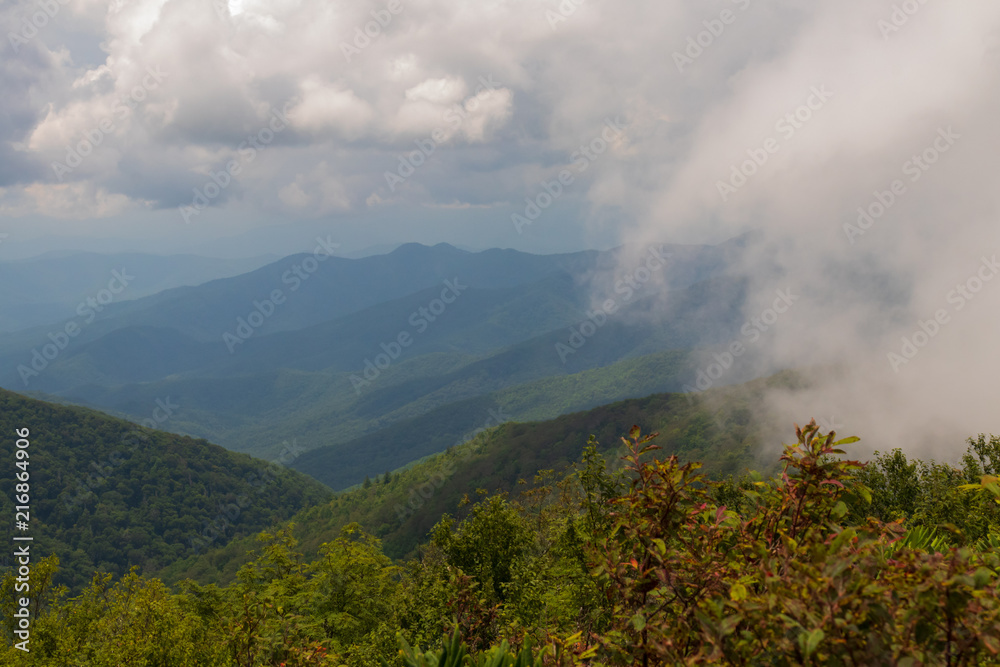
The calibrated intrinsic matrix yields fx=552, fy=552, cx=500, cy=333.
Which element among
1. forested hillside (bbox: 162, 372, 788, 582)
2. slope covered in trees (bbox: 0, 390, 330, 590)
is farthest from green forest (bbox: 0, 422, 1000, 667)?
slope covered in trees (bbox: 0, 390, 330, 590)

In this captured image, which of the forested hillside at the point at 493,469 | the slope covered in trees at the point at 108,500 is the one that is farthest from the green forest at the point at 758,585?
the slope covered in trees at the point at 108,500

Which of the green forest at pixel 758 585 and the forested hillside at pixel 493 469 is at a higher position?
the green forest at pixel 758 585

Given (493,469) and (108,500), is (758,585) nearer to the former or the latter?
(493,469)

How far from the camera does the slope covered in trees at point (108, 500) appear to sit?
516 ft

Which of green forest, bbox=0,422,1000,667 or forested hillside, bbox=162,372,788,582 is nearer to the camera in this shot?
green forest, bbox=0,422,1000,667

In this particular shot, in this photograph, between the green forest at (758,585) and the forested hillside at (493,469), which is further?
the forested hillside at (493,469)

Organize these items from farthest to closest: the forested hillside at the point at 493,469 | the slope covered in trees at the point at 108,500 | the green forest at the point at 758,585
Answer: the slope covered in trees at the point at 108,500, the forested hillside at the point at 493,469, the green forest at the point at 758,585

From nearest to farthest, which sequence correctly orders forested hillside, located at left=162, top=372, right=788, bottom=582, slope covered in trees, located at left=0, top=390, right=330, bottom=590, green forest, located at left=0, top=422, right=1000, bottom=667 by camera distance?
1. green forest, located at left=0, top=422, right=1000, bottom=667
2. forested hillside, located at left=162, top=372, right=788, bottom=582
3. slope covered in trees, located at left=0, top=390, right=330, bottom=590

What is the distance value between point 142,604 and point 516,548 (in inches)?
750

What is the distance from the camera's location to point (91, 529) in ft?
540

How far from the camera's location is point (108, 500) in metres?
178

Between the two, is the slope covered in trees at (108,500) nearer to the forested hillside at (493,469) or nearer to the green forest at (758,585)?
the forested hillside at (493,469)

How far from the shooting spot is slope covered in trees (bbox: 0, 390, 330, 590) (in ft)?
516

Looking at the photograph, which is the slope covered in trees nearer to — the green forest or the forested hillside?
the forested hillside
